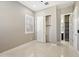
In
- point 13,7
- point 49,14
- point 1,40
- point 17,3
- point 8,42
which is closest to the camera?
point 1,40

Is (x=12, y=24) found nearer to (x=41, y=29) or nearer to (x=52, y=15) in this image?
(x=41, y=29)

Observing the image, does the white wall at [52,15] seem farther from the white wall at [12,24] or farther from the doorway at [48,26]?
the white wall at [12,24]

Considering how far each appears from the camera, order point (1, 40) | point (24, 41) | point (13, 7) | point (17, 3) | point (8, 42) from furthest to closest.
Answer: point (24, 41) < point (17, 3) < point (13, 7) < point (8, 42) < point (1, 40)

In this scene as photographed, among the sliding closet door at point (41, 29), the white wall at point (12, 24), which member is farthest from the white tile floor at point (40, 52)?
the sliding closet door at point (41, 29)

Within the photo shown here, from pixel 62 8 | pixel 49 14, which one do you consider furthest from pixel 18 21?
pixel 62 8

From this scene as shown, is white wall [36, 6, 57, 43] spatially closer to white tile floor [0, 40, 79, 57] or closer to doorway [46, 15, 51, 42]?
doorway [46, 15, 51, 42]

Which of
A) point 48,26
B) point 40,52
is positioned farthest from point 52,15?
point 40,52

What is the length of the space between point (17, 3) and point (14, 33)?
1549mm

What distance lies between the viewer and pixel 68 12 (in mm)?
6832

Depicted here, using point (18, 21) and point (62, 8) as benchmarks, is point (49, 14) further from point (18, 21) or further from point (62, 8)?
point (18, 21)

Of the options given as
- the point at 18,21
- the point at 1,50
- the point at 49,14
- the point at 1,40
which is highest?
the point at 49,14

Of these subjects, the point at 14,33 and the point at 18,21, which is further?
the point at 18,21

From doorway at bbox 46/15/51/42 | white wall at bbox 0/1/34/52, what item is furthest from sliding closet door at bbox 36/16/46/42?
white wall at bbox 0/1/34/52

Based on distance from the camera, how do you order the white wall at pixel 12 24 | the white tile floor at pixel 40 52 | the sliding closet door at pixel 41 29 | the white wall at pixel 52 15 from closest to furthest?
the white tile floor at pixel 40 52, the white wall at pixel 12 24, the white wall at pixel 52 15, the sliding closet door at pixel 41 29
